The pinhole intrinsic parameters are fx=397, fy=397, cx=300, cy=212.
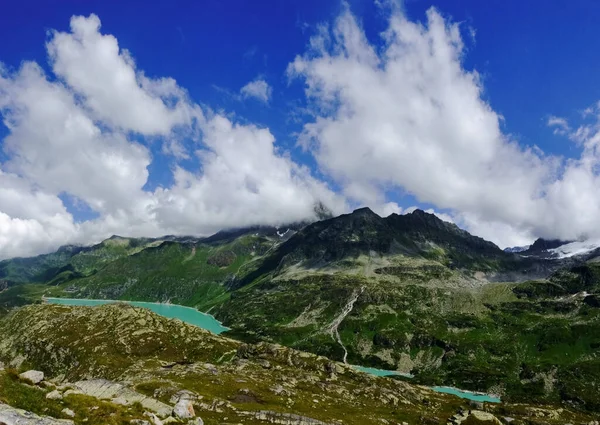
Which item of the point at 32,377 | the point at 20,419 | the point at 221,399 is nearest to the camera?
the point at 20,419

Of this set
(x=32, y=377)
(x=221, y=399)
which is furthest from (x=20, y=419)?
(x=221, y=399)

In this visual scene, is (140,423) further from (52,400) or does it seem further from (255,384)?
(255,384)

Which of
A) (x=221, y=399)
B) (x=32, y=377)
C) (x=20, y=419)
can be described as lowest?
(x=221, y=399)

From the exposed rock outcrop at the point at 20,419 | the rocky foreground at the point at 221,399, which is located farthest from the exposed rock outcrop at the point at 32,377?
the exposed rock outcrop at the point at 20,419

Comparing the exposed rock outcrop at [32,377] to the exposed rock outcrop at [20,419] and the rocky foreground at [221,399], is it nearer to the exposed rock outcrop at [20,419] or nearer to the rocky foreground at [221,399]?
the rocky foreground at [221,399]

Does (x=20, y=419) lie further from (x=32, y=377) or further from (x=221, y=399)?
(x=221, y=399)

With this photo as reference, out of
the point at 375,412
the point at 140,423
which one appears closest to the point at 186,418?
the point at 140,423

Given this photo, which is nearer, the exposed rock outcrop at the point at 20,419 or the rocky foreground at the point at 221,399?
the exposed rock outcrop at the point at 20,419

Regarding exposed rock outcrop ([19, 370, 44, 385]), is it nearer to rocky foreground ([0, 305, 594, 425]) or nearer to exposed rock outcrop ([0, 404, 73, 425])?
rocky foreground ([0, 305, 594, 425])

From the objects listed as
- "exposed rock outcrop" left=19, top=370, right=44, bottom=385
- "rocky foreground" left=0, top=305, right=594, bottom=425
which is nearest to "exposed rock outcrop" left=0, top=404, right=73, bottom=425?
"rocky foreground" left=0, top=305, right=594, bottom=425

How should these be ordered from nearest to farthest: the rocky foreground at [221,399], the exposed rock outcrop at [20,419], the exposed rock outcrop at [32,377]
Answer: the exposed rock outcrop at [20,419]
the rocky foreground at [221,399]
the exposed rock outcrop at [32,377]

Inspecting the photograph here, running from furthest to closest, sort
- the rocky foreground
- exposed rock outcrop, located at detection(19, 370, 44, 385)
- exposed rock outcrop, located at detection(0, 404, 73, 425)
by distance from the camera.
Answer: exposed rock outcrop, located at detection(19, 370, 44, 385)
the rocky foreground
exposed rock outcrop, located at detection(0, 404, 73, 425)

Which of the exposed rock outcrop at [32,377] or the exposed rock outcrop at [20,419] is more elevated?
the exposed rock outcrop at [32,377]
